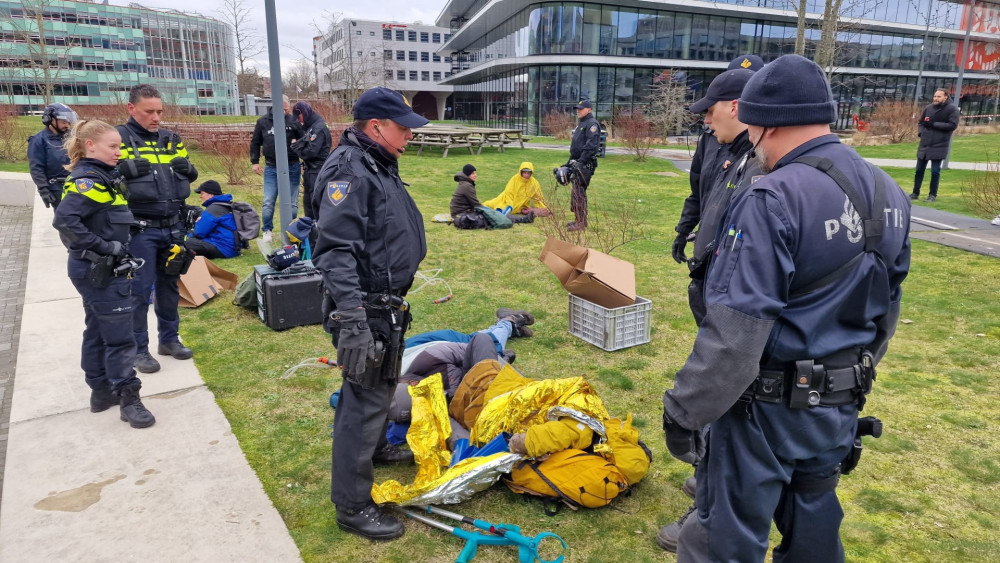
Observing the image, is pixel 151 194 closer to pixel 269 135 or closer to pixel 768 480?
pixel 269 135

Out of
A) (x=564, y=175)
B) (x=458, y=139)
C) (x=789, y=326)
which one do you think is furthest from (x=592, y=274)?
(x=458, y=139)

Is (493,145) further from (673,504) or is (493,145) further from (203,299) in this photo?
(673,504)

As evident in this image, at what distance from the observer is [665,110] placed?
2577 cm

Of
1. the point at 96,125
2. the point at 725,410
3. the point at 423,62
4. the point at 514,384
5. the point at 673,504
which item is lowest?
the point at 673,504

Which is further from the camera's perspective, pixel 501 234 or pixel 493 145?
pixel 493 145

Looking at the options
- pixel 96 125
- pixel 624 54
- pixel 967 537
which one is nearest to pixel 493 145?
pixel 624 54

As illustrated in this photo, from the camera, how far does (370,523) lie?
122 inches

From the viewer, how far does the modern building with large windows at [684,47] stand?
3247cm

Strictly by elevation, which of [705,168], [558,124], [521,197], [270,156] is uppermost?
[558,124]

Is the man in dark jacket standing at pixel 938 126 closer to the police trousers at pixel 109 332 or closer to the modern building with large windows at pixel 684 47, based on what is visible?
the police trousers at pixel 109 332

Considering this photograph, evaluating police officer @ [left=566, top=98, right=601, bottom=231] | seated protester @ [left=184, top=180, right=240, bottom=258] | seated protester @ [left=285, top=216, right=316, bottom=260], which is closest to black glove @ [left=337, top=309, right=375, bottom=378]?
seated protester @ [left=285, top=216, right=316, bottom=260]

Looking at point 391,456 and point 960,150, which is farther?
point 960,150

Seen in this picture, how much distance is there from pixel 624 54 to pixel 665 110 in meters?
8.87

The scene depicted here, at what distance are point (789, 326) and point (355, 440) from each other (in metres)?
2.10
